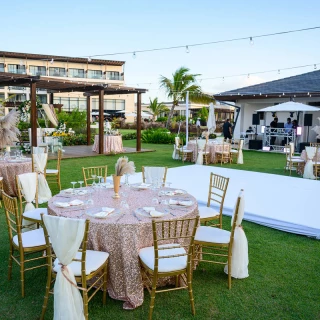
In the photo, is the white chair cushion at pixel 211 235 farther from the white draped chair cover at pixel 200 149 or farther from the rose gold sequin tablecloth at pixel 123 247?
the white draped chair cover at pixel 200 149

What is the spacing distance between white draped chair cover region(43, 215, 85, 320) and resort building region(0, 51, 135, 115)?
39563 millimetres

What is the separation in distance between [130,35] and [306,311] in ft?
48.1

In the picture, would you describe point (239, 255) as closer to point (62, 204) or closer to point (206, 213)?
point (206, 213)

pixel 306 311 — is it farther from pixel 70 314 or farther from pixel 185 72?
pixel 185 72

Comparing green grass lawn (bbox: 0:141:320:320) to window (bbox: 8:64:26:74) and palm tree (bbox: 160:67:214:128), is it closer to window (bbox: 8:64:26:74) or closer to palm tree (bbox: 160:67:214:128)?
palm tree (bbox: 160:67:214:128)

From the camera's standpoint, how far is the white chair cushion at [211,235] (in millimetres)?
3797

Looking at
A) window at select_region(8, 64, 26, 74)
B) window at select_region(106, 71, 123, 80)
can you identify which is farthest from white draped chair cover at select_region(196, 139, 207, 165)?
window at select_region(106, 71, 123, 80)

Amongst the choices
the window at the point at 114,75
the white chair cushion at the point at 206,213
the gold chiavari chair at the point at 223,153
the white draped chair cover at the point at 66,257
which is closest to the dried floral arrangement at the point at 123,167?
the white chair cushion at the point at 206,213

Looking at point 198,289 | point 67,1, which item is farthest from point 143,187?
point 67,1

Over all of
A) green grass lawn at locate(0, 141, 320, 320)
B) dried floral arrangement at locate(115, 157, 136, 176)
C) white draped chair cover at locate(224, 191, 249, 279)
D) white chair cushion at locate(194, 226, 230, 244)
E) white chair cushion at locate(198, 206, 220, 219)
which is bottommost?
green grass lawn at locate(0, 141, 320, 320)

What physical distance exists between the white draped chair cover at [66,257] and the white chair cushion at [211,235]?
1476mm

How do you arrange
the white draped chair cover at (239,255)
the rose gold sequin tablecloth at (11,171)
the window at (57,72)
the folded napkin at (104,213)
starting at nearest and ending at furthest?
the folded napkin at (104,213)
the white draped chair cover at (239,255)
the rose gold sequin tablecloth at (11,171)
the window at (57,72)

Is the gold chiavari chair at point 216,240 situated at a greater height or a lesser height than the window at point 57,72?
lesser

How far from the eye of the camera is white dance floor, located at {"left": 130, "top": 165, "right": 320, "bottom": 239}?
18.2 ft
